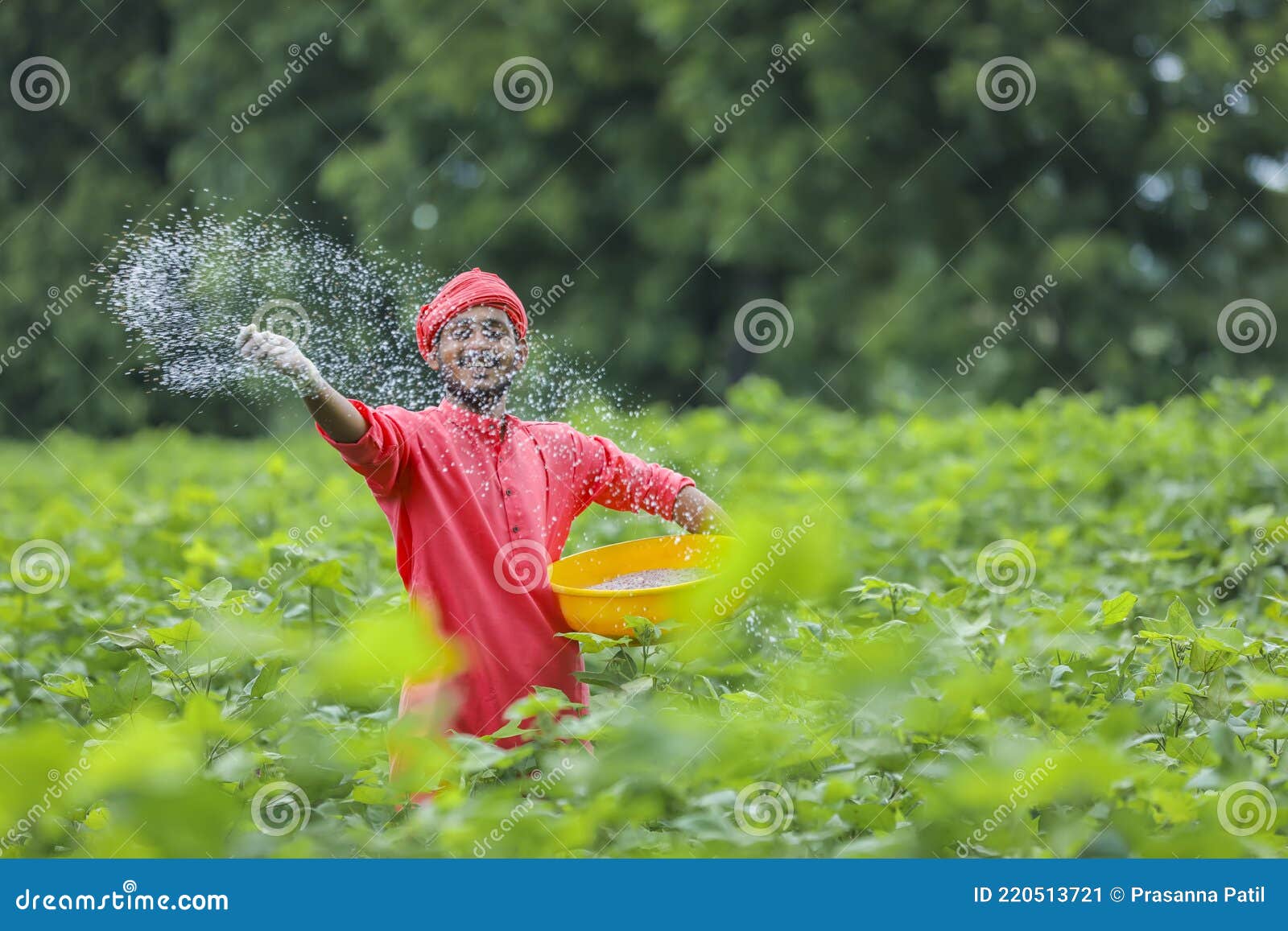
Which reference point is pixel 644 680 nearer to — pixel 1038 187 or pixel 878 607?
pixel 878 607

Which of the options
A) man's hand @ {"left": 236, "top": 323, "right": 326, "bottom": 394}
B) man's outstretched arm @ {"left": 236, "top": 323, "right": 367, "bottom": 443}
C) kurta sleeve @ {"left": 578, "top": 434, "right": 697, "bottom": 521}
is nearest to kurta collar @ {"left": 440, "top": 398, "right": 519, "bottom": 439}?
kurta sleeve @ {"left": 578, "top": 434, "right": 697, "bottom": 521}

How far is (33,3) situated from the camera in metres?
19.9

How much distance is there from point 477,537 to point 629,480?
1.27 ft

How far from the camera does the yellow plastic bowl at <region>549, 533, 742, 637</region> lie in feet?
6.63

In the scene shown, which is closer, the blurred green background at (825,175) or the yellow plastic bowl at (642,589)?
the yellow plastic bowl at (642,589)

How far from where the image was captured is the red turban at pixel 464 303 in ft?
9.16

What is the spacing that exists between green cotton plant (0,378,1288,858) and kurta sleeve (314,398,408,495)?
24 centimetres

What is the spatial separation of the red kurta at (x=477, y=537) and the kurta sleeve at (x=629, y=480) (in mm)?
106

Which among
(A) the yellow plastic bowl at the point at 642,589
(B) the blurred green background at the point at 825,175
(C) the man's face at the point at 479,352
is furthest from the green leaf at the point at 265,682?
(B) the blurred green background at the point at 825,175

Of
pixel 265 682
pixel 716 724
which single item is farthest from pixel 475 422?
pixel 716 724

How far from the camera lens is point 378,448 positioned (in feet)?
8.78

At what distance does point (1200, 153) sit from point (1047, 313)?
2.09 meters

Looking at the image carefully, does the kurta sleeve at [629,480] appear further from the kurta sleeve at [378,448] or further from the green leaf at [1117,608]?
the green leaf at [1117,608]

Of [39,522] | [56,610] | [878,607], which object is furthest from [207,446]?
[878,607]
